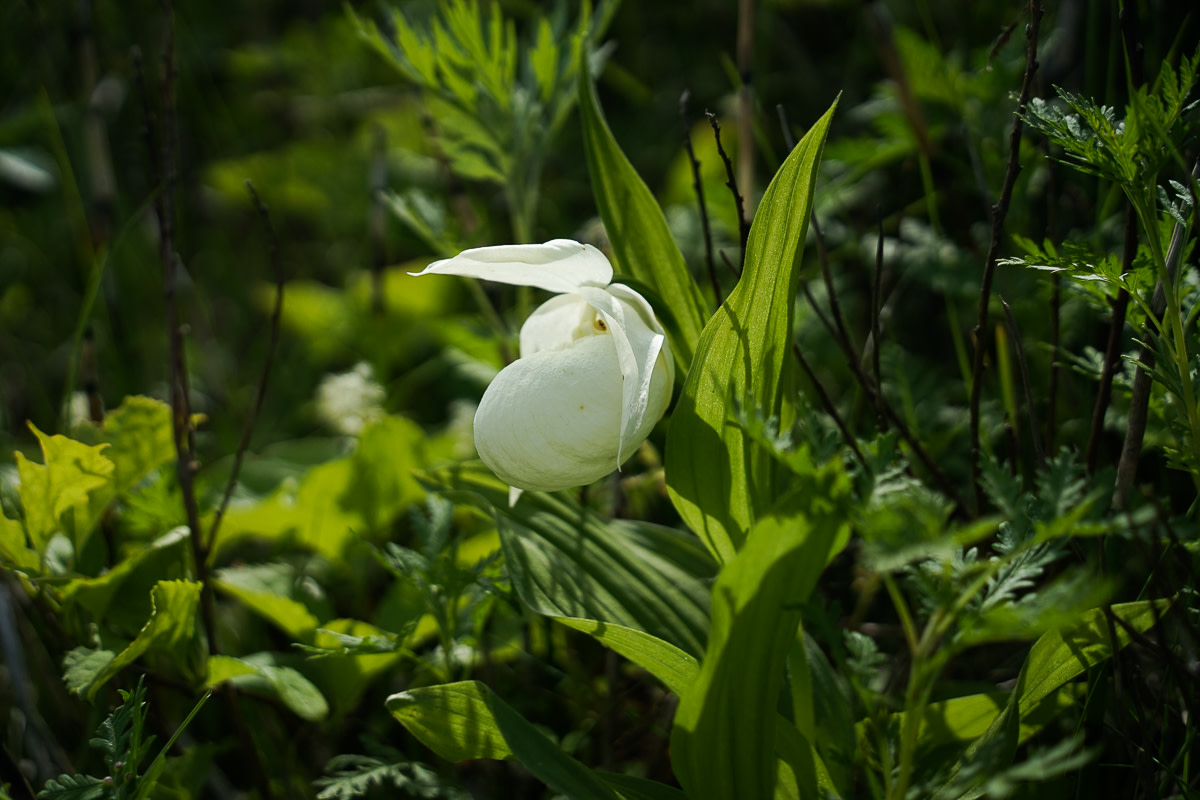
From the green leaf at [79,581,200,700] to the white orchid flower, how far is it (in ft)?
1.31

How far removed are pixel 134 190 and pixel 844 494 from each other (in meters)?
2.79

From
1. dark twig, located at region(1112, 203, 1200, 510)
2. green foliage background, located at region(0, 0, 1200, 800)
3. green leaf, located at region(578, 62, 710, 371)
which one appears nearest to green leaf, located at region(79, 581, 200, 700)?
green foliage background, located at region(0, 0, 1200, 800)

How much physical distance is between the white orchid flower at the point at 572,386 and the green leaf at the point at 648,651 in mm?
155

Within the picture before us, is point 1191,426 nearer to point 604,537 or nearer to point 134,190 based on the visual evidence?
point 604,537

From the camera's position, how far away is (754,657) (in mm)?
725

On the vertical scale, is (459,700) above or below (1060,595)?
below

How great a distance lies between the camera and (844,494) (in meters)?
0.59

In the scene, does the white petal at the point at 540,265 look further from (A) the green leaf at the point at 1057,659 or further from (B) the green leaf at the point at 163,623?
(A) the green leaf at the point at 1057,659

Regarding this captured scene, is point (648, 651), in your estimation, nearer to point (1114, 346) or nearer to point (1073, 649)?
point (1073, 649)

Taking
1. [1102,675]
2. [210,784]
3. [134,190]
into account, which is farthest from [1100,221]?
[134,190]

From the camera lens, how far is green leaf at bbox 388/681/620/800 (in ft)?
2.52

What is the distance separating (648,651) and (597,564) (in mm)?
218

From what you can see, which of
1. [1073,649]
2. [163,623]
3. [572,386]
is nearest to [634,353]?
[572,386]

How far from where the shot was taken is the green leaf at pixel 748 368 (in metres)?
0.78
